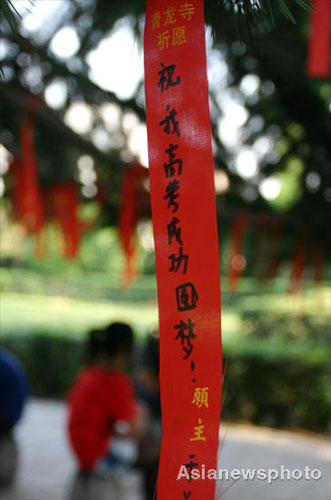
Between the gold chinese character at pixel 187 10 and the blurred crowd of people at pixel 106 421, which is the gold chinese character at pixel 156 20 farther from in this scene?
the blurred crowd of people at pixel 106 421

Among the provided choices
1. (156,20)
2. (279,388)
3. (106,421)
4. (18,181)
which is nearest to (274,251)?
(18,181)

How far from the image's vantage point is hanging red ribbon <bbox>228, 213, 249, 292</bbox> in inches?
210

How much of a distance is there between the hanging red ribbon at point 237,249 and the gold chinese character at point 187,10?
150 inches

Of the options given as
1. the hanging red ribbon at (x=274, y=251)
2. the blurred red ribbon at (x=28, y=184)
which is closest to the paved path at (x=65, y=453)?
the hanging red ribbon at (x=274, y=251)

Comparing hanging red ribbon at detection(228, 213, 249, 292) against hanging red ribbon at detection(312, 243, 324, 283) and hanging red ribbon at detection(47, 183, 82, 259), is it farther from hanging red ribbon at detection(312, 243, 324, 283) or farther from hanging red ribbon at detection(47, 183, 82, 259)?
hanging red ribbon at detection(47, 183, 82, 259)

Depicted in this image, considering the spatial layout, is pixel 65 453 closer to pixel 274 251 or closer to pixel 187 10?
pixel 274 251

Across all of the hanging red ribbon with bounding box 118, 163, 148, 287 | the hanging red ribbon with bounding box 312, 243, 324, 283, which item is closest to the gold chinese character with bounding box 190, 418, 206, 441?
the hanging red ribbon with bounding box 118, 163, 148, 287

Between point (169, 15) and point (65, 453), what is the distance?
18.7 feet

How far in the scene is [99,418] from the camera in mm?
3334

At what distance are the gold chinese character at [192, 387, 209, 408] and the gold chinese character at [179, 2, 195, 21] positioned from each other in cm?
73

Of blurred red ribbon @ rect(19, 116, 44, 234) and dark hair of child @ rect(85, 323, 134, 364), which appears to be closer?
dark hair of child @ rect(85, 323, 134, 364)

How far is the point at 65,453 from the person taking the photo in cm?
664

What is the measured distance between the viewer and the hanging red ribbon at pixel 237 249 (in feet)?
17.5

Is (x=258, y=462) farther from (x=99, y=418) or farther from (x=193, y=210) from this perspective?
(x=193, y=210)
